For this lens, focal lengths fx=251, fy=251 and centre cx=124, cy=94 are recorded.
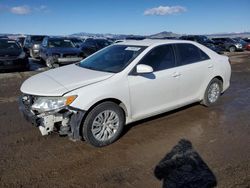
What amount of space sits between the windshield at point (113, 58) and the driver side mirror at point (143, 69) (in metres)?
0.27

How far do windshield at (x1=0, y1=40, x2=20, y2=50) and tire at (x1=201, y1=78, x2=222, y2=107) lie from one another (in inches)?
388

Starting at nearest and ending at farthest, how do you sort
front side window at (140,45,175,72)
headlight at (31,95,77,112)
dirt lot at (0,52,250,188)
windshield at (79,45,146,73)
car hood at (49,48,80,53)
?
dirt lot at (0,52,250,188) → headlight at (31,95,77,112) → windshield at (79,45,146,73) → front side window at (140,45,175,72) → car hood at (49,48,80,53)

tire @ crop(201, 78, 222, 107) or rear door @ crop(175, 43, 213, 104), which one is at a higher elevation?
rear door @ crop(175, 43, 213, 104)

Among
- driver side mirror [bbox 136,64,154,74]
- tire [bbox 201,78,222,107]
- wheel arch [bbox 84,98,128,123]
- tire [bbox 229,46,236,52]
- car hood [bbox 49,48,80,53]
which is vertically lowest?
tire [bbox 229,46,236,52]

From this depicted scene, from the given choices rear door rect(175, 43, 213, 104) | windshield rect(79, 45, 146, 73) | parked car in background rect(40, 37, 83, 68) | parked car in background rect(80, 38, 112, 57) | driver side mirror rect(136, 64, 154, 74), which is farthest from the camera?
parked car in background rect(80, 38, 112, 57)

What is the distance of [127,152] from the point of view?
12.9 ft

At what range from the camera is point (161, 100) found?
15.7 ft

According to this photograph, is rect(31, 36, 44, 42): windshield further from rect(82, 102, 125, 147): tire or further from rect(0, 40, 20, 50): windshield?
rect(82, 102, 125, 147): tire

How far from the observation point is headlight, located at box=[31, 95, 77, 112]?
3.70m

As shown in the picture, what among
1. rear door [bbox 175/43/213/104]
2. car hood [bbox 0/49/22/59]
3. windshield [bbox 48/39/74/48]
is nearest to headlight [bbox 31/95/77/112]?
rear door [bbox 175/43/213/104]

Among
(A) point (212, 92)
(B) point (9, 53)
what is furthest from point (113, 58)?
(B) point (9, 53)

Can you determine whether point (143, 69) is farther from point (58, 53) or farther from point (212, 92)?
point (58, 53)

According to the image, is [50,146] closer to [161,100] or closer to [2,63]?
[161,100]

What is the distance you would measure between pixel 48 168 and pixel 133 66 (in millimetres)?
2150
